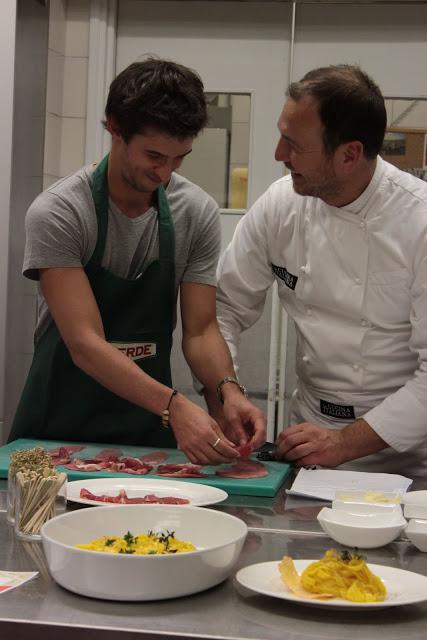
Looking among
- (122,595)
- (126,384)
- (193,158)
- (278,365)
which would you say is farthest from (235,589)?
(193,158)

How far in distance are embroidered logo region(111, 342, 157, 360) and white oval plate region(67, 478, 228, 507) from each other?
1.84 ft

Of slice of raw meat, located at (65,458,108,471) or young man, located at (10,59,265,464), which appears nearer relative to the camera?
slice of raw meat, located at (65,458,108,471)

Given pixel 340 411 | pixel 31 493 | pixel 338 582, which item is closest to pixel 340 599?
pixel 338 582

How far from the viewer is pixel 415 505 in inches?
58.4

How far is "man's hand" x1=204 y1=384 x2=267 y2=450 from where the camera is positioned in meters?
1.98

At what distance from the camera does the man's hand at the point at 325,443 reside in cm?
198

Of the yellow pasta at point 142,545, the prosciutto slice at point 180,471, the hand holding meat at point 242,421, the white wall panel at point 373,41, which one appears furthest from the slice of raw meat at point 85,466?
the white wall panel at point 373,41

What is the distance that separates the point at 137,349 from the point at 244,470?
1.69 ft

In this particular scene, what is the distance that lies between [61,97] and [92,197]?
1.53m

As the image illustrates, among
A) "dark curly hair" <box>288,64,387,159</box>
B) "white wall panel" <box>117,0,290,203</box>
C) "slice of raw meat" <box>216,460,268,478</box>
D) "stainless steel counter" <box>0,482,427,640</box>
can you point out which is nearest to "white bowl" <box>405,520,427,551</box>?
"stainless steel counter" <box>0,482,427,640</box>

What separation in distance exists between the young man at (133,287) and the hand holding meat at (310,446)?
64mm

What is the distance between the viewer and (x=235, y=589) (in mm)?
1145

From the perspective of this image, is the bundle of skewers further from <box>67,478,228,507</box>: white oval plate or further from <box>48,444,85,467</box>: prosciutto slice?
<box>48,444,85,467</box>: prosciutto slice

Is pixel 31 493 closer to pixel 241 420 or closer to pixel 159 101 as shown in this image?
pixel 241 420
